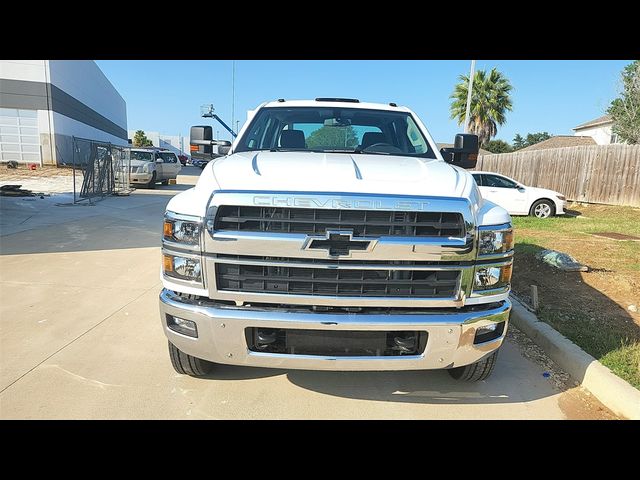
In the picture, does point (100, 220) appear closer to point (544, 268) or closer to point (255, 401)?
point (255, 401)

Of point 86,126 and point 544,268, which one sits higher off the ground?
point 86,126

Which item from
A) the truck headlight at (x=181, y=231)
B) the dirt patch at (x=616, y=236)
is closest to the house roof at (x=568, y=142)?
the dirt patch at (x=616, y=236)

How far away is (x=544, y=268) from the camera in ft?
18.3

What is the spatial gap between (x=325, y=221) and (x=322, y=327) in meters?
0.60

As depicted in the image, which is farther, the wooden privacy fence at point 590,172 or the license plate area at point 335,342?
the wooden privacy fence at point 590,172

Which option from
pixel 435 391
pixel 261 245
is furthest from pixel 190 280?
pixel 435 391

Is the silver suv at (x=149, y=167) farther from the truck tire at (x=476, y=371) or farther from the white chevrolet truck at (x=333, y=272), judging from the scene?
the truck tire at (x=476, y=371)

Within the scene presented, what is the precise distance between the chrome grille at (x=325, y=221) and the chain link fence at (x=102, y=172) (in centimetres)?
1184

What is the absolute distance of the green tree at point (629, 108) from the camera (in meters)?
20.1

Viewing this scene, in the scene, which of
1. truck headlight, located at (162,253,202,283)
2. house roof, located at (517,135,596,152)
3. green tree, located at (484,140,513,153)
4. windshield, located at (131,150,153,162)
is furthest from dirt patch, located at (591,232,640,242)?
green tree, located at (484,140,513,153)

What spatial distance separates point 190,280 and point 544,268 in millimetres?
4989

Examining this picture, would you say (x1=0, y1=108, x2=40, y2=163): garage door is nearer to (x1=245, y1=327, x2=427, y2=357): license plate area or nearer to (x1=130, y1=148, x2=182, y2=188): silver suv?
(x1=130, y1=148, x2=182, y2=188): silver suv

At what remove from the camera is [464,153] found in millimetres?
3797

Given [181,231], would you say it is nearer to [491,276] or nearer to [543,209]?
[491,276]
